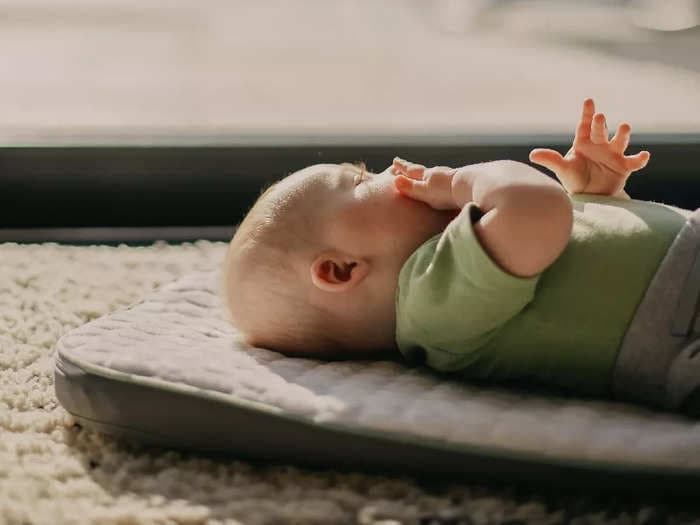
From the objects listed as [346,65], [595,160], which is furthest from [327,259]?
[346,65]

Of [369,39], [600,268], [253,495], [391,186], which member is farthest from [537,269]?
[369,39]

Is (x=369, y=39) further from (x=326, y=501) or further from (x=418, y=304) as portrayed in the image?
(x=326, y=501)

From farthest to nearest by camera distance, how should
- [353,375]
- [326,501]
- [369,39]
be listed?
[369,39] < [353,375] < [326,501]

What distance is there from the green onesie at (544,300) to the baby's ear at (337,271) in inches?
2.7

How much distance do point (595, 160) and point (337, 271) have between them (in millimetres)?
344

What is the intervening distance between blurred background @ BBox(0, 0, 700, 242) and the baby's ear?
748 mm

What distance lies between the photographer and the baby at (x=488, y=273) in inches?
33.7

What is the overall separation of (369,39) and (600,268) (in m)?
1.59

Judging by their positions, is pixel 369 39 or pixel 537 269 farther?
pixel 369 39

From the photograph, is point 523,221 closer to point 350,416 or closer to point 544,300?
point 544,300

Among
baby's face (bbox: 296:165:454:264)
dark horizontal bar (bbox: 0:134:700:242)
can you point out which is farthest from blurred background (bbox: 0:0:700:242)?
baby's face (bbox: 296:165:454:264)

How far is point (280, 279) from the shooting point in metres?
1.00

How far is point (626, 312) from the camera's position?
875 millimetres

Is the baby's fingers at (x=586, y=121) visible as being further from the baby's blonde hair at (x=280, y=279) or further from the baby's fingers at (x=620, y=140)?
the baby's blonde hair at (x=280, y=279)
